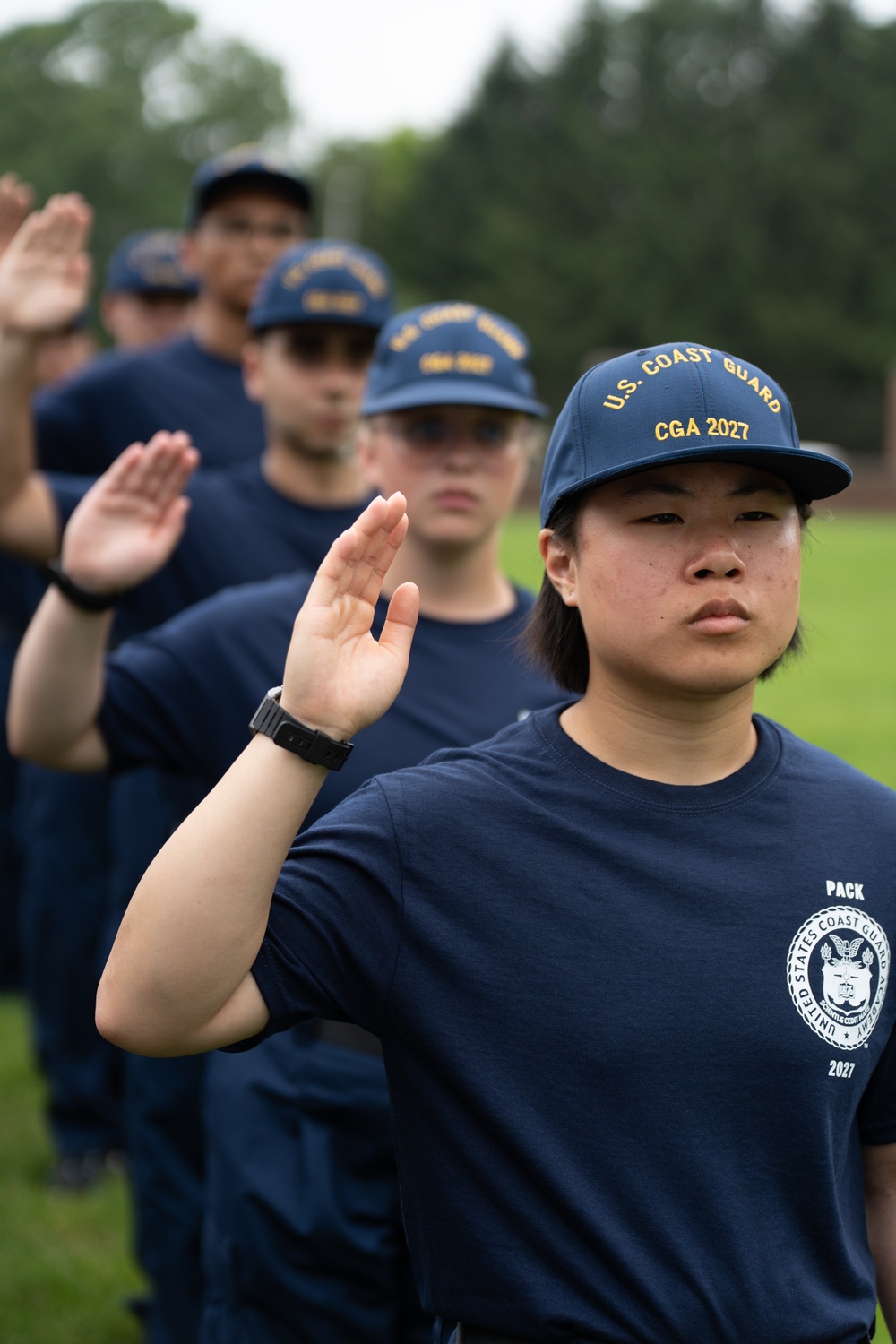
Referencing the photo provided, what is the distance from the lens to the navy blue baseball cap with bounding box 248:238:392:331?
3896 mm

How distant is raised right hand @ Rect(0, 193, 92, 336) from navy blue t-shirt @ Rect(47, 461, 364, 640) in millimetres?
392

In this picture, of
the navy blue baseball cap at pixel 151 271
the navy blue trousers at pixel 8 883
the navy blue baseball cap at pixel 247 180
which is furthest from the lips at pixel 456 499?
the navy blue baseball cap at pixel 151 271

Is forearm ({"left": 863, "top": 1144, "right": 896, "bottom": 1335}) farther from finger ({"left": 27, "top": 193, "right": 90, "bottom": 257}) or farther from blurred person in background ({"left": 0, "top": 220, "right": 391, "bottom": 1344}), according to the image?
finger ({"left": 27, "top": 193, "right": 90, "bottom": 257})

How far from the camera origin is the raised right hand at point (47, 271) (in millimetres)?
3818

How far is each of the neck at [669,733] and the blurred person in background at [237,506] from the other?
174 cm

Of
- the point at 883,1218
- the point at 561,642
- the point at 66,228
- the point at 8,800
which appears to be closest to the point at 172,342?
the point at 66,228

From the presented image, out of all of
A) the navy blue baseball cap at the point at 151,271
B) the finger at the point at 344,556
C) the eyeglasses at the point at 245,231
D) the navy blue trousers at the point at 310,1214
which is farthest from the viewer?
the navy blue baseball cap at the point at 151,271

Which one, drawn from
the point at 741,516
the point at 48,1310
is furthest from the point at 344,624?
the point at 48,1310

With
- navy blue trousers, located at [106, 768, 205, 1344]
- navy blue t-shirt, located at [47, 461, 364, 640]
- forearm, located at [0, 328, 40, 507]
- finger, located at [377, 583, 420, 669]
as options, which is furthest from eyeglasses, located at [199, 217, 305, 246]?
finger, located at [377, 583, 420, 669]

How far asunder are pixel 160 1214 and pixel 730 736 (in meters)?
2.57

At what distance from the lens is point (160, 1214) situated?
3.99m

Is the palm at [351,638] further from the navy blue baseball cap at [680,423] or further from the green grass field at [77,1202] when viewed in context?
the green grass field at [77,1202]

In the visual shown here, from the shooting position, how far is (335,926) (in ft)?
6.16

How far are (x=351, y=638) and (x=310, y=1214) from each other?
1370 millimetres
